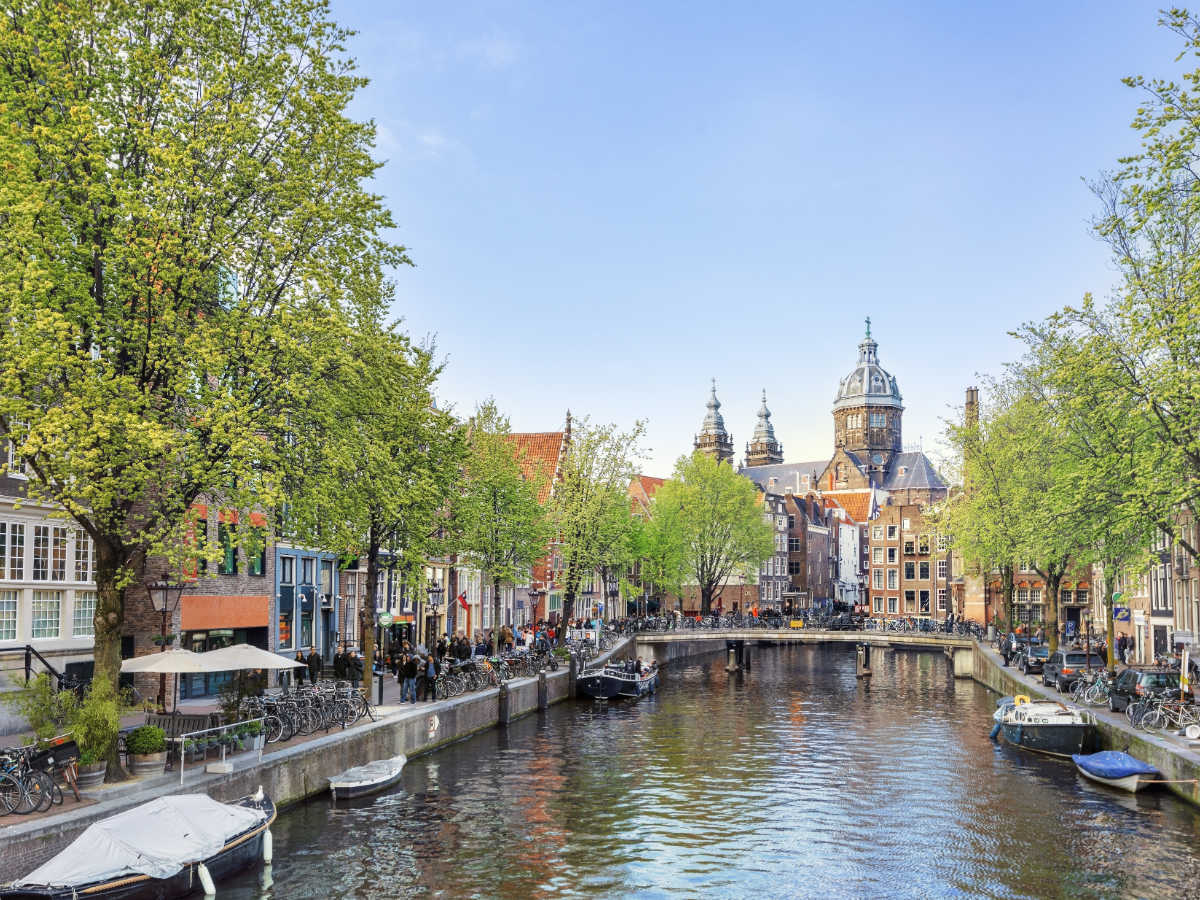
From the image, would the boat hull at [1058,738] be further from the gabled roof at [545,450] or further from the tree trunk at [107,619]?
the gabled roof at [545,450]

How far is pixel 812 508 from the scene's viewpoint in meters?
152

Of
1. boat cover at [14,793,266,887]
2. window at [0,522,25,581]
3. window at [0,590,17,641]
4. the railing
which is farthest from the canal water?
window at [0,522,25,581]

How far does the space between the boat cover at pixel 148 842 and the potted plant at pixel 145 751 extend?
2778 millimetres

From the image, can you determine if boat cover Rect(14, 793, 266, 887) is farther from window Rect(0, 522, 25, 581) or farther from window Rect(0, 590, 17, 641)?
window Rect(0, 522, 25, 581)

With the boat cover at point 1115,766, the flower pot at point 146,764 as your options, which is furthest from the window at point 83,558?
the boat cover at point 1115,766

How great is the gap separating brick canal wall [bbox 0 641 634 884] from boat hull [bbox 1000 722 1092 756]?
20058 millimetres

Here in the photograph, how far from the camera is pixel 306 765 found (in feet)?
91.6

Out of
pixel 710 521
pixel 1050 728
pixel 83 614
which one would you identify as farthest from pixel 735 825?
pixel 710 521

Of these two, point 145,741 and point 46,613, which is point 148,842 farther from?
point 46,613

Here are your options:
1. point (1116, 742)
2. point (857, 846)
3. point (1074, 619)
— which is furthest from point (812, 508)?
point (857, 846)

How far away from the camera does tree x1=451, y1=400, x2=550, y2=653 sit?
189 feet

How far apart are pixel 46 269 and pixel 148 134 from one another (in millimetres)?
3446

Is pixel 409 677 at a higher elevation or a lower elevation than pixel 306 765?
higher

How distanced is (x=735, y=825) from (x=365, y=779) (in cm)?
957
